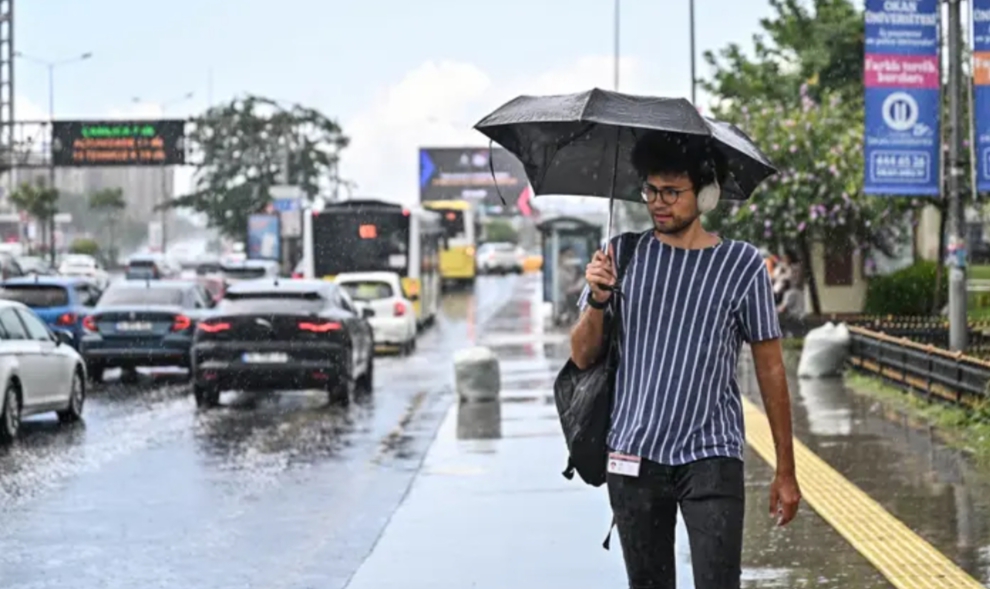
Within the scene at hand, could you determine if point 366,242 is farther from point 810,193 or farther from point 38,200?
point 38,200

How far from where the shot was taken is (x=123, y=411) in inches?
855

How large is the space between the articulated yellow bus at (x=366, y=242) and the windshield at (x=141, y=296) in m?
14.6

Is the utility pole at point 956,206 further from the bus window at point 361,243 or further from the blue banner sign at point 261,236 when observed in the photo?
the blue banner sign at point 261,236

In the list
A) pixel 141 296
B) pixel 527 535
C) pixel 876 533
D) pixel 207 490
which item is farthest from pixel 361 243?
pixel 876 533

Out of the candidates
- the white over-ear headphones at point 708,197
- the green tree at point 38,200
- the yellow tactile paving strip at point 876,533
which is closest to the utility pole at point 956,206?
the yellow tactile paving strip at point 876,533

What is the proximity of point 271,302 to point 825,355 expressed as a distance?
628cm

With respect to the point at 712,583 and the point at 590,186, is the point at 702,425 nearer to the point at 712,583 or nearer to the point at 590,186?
the point at 712,583

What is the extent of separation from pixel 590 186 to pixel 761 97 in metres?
44.2

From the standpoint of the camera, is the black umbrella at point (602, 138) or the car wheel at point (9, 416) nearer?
the black umbrella at point (602, 138)

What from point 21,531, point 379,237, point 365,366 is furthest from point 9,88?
point 21,531

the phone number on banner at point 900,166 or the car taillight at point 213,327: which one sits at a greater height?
the phone number on banner at point 900,166

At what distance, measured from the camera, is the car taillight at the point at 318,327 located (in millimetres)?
22344

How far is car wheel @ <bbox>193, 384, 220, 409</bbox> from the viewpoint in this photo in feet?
72.6

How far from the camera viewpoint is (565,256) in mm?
44375
